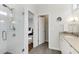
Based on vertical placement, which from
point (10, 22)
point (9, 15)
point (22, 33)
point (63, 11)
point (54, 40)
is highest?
point (63, 11)

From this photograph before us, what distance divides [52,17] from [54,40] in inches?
37.0

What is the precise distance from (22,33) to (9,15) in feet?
1.96

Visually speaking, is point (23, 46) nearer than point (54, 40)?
Yes

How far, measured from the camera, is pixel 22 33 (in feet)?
9.05

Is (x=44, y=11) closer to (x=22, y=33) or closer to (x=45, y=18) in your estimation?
(x=45, y=18)

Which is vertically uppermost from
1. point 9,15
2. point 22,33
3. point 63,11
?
point 63,11

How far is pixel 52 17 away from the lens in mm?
4055
